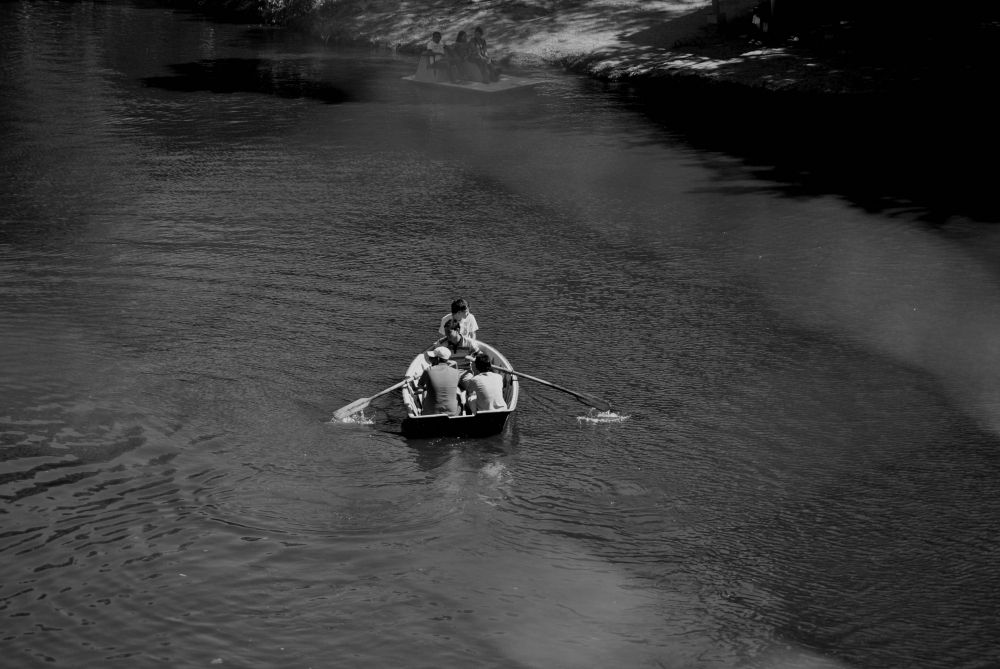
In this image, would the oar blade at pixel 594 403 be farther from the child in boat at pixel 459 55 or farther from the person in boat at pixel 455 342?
the child in boat at pixel 459 55

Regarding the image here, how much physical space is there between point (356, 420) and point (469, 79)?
2500 cm

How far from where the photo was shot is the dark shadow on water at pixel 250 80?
1545 inches

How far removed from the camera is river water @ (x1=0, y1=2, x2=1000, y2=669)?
40.9 feet

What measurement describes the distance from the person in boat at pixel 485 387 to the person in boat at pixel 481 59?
24284mm

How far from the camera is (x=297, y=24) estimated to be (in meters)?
51.9

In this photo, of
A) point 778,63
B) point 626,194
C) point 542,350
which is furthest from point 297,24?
point 542,350

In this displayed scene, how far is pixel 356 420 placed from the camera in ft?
54.8

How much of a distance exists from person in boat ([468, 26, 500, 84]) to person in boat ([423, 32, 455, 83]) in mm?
808

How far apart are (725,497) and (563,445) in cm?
248

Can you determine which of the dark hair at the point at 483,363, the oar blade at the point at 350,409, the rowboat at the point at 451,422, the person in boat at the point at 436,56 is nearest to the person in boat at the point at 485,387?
the dark hair at the point at 483,363

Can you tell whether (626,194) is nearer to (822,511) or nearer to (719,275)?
(719,275)

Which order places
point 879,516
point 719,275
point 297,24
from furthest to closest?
1. point 297,24
2. point 719,275
3. point 879,516

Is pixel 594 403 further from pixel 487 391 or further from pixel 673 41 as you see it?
pixel 673 41

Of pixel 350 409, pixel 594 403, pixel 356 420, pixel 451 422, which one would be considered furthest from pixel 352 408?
pixel 594 403
